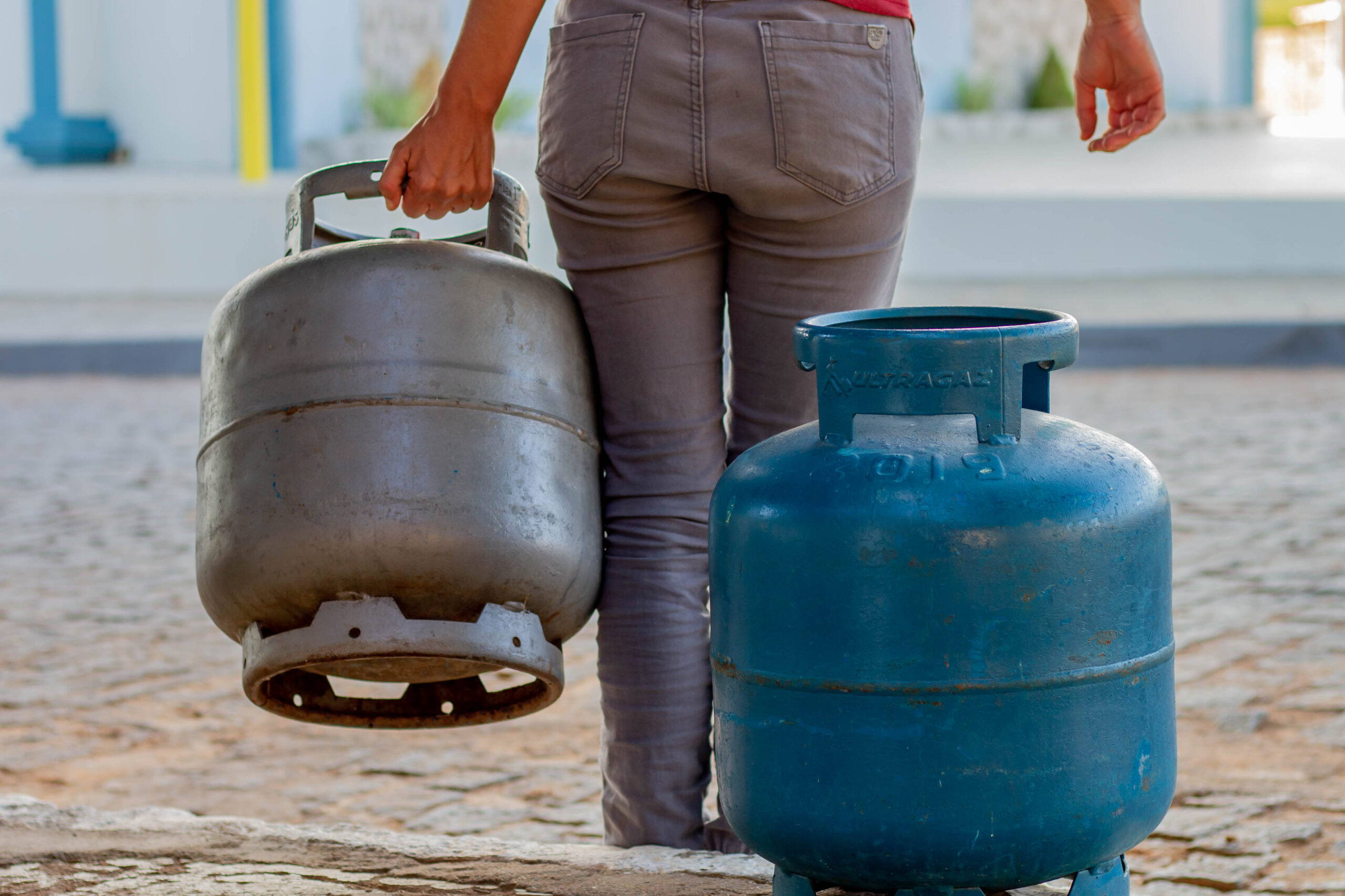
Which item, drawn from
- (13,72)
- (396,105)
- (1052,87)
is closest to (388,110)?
(396,105)

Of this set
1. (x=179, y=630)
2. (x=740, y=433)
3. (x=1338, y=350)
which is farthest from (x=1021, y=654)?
(x=1338, y=350)

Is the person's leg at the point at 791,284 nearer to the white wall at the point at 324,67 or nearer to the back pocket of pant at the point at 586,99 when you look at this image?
the back pocket of pant at the point at 586,99

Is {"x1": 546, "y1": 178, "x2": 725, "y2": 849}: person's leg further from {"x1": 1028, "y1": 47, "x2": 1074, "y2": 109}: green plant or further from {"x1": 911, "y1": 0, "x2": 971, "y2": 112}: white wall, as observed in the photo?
{"x1": 1028, "y1": 47, "x2": 1074, "y2": 109}: green plant

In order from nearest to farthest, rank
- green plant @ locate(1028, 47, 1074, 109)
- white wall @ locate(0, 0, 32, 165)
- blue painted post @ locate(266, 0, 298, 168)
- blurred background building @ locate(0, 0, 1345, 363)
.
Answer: blurred background building @ locate(0, 0, 1345, 363) → blue painted post @ locate(266, 0, 298, 168) → white wall @ locate(0, 0, 32, 165) → green plant @ locate(1028, 47, 1074, 109)

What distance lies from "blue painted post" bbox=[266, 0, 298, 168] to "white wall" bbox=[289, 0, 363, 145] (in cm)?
6

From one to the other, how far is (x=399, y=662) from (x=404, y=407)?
12.3 inches

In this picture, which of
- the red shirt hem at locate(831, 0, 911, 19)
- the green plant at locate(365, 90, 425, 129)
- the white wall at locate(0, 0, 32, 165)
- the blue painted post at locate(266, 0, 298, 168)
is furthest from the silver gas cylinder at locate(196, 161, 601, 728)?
the white wall at locate(0, 0, 32, 165)

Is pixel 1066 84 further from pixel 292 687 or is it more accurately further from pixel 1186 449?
pixel 292 687

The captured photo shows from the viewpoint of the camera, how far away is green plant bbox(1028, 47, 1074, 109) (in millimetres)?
14797

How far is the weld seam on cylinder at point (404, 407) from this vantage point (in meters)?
1.78

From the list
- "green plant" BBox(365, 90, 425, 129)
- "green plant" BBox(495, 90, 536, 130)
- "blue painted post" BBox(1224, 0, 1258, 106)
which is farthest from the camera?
"blue painted post" BBox(1224, 0, 1258, 106)

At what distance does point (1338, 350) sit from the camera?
7.05 m

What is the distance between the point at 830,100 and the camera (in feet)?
5.79

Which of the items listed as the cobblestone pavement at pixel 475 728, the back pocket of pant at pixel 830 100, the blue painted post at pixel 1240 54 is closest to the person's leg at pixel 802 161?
the back pocket of pant at pixel 830 100
